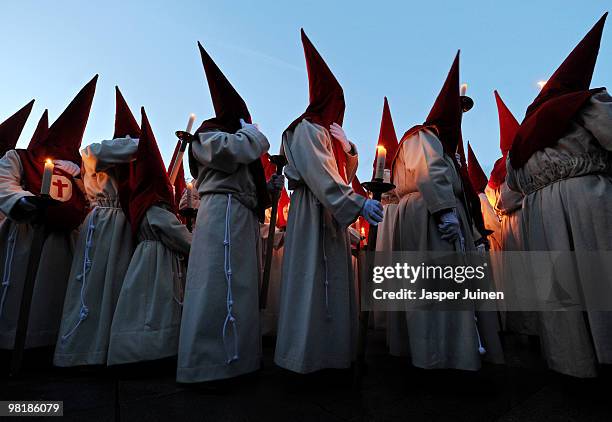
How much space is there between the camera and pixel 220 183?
303 cm

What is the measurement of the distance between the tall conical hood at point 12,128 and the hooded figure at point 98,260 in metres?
1.57

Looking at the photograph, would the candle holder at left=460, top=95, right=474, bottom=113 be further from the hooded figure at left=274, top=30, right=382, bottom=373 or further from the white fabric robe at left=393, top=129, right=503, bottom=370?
the hooded figure at left=274, top=30, right=382, bottom=373

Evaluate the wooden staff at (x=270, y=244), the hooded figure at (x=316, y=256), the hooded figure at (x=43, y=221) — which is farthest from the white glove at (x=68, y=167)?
the hooded figure at (x=316, y=256)

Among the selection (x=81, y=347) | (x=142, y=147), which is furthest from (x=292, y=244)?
(x=81, y=347)

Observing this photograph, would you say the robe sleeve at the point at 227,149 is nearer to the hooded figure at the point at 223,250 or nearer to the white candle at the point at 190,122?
the hooded figure at the point at 223,250

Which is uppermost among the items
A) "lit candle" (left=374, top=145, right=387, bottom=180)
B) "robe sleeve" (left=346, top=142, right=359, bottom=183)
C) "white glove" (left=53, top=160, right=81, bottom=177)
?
"robe sleeve" (left=346, top=142, right=359, bottom=183)

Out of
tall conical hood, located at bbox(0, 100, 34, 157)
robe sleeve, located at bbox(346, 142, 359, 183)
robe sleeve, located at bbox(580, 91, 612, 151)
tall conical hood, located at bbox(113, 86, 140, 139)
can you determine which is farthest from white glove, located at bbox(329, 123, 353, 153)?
tall conical hood, located at bbox(0, 100, 34, 157)

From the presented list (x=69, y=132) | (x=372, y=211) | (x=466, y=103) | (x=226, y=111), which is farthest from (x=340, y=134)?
(x=69, y=132)

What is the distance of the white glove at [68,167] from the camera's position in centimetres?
401

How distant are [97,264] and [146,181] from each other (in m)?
0.95

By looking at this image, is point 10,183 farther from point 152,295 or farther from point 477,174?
point 477,174

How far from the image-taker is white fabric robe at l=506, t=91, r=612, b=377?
2466 mm

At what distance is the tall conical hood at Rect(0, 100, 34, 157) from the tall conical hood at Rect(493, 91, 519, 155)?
263 inches

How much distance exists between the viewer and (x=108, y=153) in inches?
141
